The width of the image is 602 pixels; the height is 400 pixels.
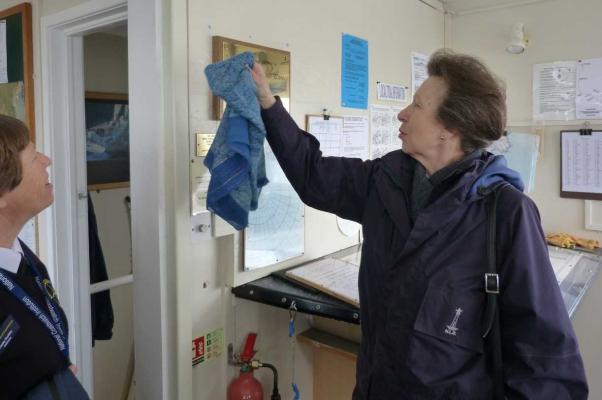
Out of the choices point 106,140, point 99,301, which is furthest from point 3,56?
point 99,301

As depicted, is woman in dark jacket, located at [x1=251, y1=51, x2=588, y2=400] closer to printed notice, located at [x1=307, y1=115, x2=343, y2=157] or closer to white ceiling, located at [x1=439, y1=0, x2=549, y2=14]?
printed notice, located at [x1=307, y1=115, x2=343, y2=157]

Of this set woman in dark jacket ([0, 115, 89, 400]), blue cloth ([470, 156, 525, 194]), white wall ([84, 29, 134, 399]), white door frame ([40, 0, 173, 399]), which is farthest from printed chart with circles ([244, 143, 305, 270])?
white wall ([84, 29, 134, 399])

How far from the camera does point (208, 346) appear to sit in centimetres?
152

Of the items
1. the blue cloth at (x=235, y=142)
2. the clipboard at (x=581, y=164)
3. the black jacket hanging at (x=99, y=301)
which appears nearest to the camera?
the blue cloth at (x=235, y=142)

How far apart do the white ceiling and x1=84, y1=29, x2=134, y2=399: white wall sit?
168cm

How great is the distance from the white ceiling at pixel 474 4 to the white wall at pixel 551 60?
26 millimetres

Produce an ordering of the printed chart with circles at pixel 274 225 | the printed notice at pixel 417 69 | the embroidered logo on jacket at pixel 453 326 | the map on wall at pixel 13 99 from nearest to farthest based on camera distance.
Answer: the embroidered logo on jacket at pixel 453 326
the printed chart with circles at pixel 274 225
the map on wall at pixel 13 99
the printed notice at pixel 417 69

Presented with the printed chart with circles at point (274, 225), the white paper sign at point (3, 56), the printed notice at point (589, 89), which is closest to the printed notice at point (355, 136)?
the printed chart with circles at point (274, 225)

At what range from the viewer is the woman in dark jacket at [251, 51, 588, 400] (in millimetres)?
947

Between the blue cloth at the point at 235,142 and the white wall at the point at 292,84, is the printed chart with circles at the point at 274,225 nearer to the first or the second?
the white wall at the point at 292,84

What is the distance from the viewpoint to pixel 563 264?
1986 mm

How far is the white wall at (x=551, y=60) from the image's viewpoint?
2.29 metres

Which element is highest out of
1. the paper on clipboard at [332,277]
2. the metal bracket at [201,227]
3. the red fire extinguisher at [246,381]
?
the metal bracket at [201,227]

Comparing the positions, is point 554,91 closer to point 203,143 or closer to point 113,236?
point 203,143
